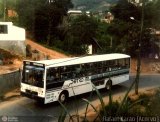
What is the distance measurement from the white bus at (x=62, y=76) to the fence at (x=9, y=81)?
9.33ft

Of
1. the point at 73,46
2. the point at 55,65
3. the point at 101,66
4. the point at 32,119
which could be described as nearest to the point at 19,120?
the point at 32,119

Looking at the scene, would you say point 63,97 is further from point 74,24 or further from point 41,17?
point 74,24

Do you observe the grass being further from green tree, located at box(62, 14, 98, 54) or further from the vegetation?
green tree, located at box(62, 14, 98, 54)

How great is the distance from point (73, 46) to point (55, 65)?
29.1 meters

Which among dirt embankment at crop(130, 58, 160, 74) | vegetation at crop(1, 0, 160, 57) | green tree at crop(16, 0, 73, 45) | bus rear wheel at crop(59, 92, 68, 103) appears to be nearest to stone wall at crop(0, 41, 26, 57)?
A: dirt embankment at crop(130, 58, 160, 74)

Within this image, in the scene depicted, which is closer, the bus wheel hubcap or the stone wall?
the bus wheel hubcap

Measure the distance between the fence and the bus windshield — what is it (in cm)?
299

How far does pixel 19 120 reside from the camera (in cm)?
1673

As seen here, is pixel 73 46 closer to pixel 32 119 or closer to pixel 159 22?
pixel 159 22

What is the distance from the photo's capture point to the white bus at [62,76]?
1939cm

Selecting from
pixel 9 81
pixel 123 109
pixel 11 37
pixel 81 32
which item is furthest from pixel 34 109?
pixel 81 32

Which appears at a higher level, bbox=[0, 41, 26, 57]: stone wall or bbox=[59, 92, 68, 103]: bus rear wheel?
bbox=[0, 41, 26, 57]: stone wall

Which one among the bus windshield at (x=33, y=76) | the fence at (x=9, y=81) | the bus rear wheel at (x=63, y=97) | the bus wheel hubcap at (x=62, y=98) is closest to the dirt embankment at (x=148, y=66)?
the fence at (x=9, y=81)

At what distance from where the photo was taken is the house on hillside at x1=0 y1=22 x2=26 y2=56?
3506 centimetres
